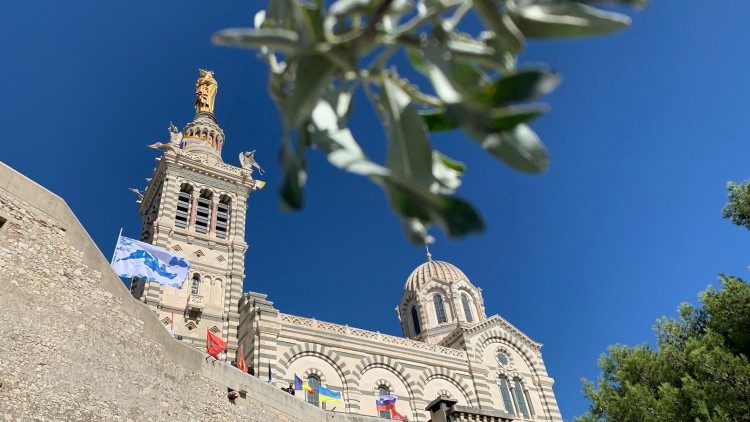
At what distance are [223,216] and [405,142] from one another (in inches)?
1216

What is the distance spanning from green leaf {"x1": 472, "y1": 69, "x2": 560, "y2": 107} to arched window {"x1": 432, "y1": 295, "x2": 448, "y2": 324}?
107ft

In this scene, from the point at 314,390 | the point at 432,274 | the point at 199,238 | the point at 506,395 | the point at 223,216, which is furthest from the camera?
the point at 432,274

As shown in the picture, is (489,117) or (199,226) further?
(199,226)

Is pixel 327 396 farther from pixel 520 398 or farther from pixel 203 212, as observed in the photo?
pixel 203 212

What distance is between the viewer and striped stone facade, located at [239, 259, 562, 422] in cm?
2325

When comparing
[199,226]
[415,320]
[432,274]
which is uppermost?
[199,226]

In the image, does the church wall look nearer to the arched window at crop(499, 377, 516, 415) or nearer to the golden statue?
the arched window at crop(499, 377, 516, 415)

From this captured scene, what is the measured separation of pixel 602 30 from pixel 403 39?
57 centimetres

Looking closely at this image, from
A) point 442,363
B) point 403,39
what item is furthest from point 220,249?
point 403,39

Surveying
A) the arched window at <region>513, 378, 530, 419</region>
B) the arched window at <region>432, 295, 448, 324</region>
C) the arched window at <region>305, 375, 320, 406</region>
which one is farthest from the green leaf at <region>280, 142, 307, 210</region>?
the arched window at <region>432, 295, 448, 324</region>

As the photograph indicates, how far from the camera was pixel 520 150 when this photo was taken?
153 centimetres

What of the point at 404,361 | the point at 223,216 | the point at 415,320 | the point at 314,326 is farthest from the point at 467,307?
the point at 223,216

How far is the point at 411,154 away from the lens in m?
1.51

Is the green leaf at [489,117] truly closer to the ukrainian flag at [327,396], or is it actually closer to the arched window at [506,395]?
the ukrainian flag at [327,396]
